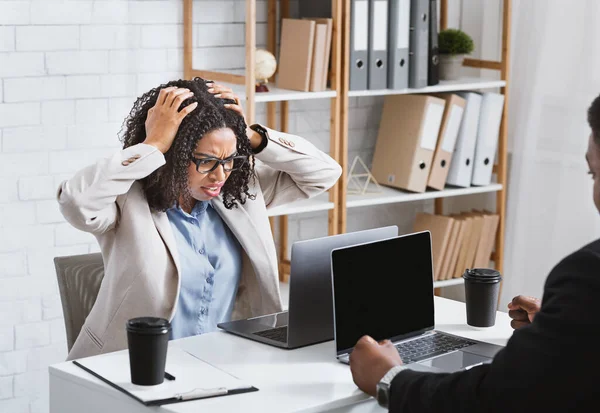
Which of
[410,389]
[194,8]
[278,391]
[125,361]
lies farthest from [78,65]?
[410,389]

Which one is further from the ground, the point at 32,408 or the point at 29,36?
the point at 29,36

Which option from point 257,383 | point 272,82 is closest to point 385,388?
point 257,383

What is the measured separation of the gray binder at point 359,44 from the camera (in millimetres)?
3523

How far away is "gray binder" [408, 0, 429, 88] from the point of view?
144 inches

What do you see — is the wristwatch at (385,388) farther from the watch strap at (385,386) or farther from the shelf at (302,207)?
the shelf at (302,207)

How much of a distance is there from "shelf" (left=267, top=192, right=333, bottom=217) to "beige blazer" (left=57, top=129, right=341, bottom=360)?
95cm

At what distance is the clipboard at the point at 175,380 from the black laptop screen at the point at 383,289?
0.27m

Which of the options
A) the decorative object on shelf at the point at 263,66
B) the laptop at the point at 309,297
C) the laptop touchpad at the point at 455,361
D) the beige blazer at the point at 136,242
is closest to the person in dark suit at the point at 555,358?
the laptop touchpad at the point at 455,361

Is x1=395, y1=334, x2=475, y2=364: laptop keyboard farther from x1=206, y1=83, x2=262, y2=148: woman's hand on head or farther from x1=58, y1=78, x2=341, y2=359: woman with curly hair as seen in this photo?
x1=206, y1=83, x2=262, y2=148: woman's hand on head

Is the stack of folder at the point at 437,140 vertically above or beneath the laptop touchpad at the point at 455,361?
above

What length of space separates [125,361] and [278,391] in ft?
1.12

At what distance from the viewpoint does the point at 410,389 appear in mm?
1642

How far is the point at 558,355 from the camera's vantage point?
141 cm

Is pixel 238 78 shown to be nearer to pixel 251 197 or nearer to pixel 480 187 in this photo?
pixel 251 197
